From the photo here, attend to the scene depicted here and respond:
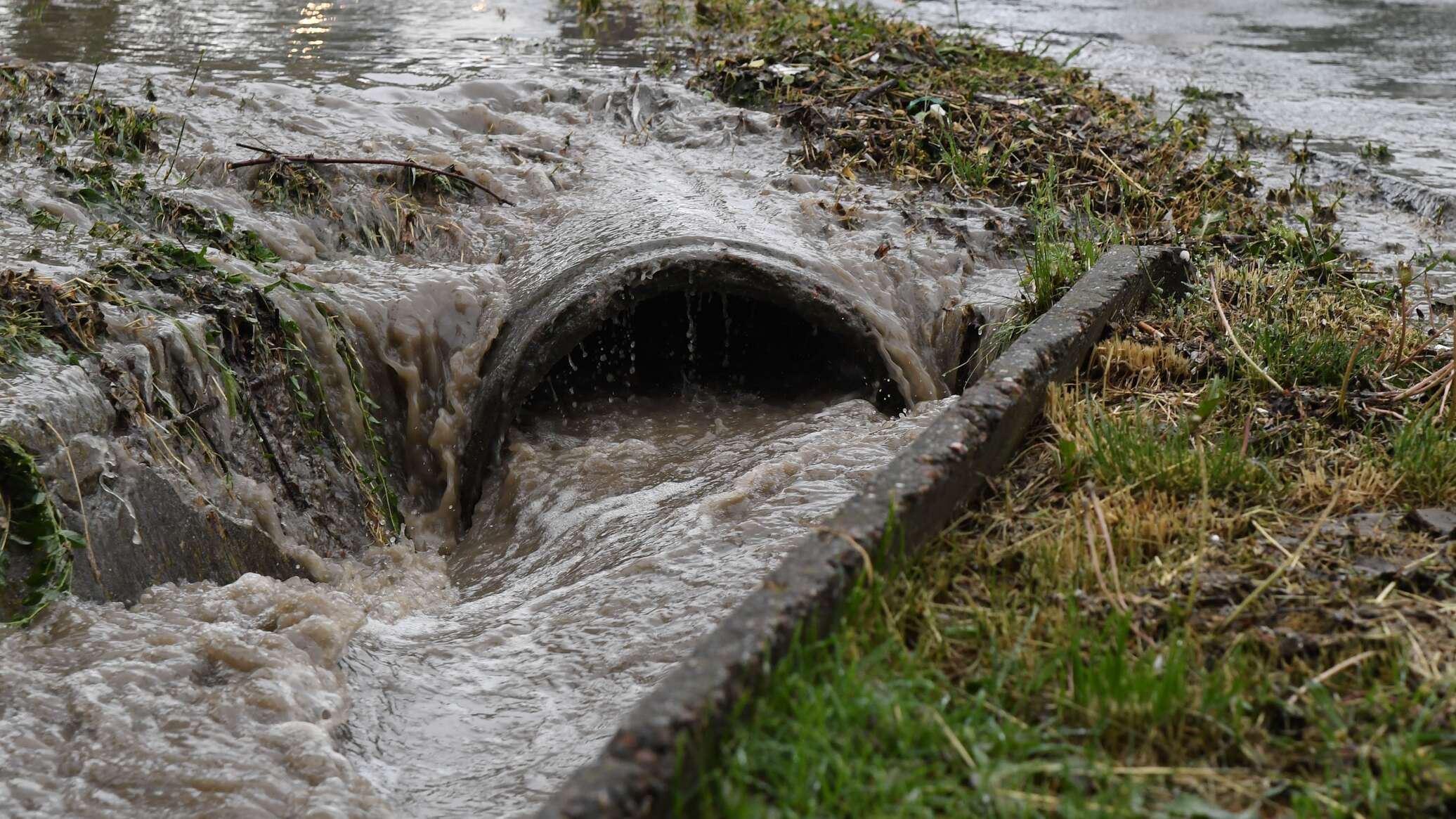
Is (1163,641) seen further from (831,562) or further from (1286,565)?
(831,562)

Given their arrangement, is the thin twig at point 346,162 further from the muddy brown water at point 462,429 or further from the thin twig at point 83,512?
the thin twig at point 83,512

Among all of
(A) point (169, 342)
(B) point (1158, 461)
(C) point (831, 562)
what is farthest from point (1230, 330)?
(A) point (169, 342)

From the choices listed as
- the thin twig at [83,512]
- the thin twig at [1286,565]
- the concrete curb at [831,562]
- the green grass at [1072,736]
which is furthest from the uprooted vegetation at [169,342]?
the thin twig at [1286,565]

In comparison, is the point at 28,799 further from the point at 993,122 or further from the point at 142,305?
the point at 993,122

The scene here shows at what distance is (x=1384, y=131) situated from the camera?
886 cm

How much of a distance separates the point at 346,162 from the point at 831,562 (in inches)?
172

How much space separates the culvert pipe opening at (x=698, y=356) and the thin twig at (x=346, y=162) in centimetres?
102

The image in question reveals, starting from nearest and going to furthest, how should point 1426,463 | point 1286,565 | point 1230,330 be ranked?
point 1286,565 → point 1426,463 → point 1230,330

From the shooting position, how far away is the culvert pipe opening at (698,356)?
6.04m

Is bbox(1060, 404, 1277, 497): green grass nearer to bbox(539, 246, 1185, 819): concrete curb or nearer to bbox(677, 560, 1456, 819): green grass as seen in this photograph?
bbox(539, 246, 1185, 819): concrete curb

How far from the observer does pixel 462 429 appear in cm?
540

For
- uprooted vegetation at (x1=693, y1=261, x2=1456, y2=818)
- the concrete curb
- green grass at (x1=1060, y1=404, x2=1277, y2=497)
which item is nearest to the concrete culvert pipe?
the concrete curb

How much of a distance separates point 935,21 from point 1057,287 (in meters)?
8.52

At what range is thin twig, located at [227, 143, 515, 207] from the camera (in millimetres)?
6004
